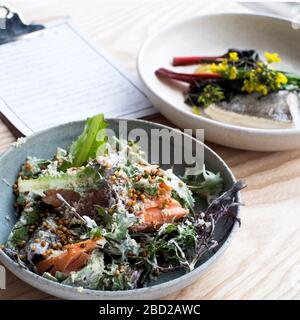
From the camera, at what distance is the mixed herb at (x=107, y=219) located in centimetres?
113

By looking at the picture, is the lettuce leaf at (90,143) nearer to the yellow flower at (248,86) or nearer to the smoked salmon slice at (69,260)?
the smoked salmon slice at (69,260)

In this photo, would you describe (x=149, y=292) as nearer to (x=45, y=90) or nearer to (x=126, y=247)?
(x=126, y=247)

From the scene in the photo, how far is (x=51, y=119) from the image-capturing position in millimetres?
1720

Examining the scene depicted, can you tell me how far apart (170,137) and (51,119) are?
0.43 metres

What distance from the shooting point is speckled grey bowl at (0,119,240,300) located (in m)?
1.06

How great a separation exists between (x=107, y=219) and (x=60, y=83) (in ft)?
2.75

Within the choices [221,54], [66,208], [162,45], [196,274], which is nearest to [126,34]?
[162,45]

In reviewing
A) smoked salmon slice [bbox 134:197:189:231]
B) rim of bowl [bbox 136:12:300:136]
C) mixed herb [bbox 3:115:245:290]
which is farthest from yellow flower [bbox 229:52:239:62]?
smoked salmon slice [bbox 134:197:189:231]

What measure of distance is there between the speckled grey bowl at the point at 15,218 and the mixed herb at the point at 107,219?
23 millimetres

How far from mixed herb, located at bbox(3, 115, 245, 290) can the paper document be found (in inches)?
15.9

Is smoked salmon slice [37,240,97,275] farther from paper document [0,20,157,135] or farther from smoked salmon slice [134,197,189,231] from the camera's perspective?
paper document [0,20,157,135]
